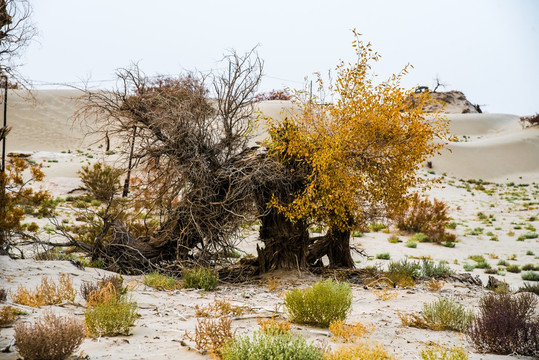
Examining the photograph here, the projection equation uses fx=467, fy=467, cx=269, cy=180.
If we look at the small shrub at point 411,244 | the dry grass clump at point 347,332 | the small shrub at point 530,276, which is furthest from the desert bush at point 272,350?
the small shrub at point 411,244

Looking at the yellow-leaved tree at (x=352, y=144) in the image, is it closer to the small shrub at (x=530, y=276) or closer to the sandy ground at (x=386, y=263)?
the sandy ground at (x=386, y=263)

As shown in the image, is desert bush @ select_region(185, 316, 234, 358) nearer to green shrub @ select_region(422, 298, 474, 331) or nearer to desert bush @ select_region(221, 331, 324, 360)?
desert bush @ select_region(221, 331, 324, 360)

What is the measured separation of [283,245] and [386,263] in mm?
5473

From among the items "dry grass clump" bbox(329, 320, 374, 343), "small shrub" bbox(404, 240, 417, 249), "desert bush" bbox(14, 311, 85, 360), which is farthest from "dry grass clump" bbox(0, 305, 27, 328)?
"small shrub" bbox(404, 240, 417, 249)

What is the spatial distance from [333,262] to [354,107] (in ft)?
13.5

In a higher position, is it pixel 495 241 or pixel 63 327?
pixel 63 327

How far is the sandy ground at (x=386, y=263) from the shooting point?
5.29 meters

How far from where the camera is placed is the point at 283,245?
11.1 m

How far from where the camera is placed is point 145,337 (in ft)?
17.2

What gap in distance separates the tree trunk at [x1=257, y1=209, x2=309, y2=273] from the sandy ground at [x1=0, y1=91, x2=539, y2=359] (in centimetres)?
39

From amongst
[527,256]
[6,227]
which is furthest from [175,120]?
[527,256]

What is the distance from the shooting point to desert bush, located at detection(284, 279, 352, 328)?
5906 mm

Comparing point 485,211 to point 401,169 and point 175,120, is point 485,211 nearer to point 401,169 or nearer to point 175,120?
point 401,169

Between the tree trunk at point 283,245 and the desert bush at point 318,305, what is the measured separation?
4919 mm
